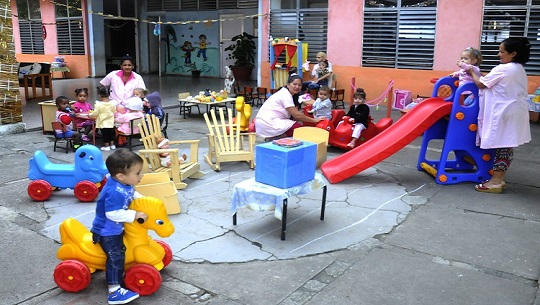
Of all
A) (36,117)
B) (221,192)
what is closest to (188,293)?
(221,192)

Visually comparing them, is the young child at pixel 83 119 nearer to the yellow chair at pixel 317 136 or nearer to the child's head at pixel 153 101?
the child's head at pixel 153 101

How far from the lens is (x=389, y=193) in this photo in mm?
5941

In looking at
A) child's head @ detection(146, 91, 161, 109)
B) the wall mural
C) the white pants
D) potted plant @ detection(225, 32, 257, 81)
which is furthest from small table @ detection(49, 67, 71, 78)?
the white pants

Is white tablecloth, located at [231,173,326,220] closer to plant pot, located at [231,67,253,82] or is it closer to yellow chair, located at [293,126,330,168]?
yellow chair, located at [293,126,330,168]

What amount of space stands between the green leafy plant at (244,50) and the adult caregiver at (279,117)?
39.3 feet

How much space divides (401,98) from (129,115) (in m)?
7.07

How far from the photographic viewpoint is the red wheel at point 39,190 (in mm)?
5477

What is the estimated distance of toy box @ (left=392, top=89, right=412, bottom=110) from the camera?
12.1 meters

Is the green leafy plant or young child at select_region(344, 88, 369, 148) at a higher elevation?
the green leafy plant

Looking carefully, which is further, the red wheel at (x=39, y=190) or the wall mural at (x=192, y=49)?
the wall mural at (x=192, y=49)

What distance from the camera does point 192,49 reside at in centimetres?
2211

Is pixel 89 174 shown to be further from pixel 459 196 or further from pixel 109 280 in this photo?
pixel 459 196

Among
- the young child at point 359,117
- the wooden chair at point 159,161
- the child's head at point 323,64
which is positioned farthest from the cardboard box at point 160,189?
the child's head at point 323,64

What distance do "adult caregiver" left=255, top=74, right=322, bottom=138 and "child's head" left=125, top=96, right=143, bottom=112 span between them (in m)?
2.13
